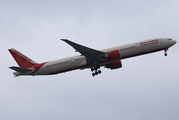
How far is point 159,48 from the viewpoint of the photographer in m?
44.8

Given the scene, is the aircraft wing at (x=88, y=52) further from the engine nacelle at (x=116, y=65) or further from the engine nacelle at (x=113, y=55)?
the engine nacelle at (x=116, y=65)

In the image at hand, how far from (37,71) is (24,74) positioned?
95.9 inches

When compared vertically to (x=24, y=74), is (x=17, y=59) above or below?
above

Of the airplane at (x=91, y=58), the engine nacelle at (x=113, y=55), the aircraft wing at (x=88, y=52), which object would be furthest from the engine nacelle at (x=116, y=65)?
the aircraft wing at (x=88, y=52)

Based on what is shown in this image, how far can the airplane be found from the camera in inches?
1728

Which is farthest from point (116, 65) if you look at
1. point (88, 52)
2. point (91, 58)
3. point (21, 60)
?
point (21, 60)

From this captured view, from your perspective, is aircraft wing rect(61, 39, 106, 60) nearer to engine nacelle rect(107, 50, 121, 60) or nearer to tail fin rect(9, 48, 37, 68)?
engine nacelle rect(107, 50, 121, 60)

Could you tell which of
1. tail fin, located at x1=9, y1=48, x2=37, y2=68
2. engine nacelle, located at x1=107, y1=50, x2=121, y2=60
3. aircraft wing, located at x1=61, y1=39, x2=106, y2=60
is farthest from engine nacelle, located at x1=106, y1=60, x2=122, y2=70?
tail fin, located at x1=9, y1=48, x2=37, y2=68

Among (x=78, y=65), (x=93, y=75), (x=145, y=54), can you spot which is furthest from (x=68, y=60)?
(x=145, y=54)

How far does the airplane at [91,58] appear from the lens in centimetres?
4390

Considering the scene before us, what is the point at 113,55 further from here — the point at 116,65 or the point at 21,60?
the point at 21,60

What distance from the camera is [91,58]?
45.0m

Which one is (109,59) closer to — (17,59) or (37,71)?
(37,71)

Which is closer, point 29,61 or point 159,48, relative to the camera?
point 159,48
